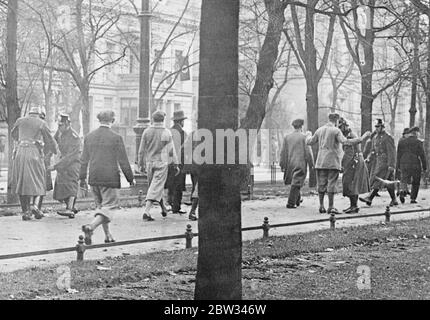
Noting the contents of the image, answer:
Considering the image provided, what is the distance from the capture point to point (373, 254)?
9.77m

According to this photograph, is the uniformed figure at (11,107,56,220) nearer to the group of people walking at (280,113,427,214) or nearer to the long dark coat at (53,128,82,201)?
the long dark coat at (53,128,82,201)

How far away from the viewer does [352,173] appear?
15.5 m

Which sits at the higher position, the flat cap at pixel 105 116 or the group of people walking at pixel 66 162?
the flat cap at pixel 105 116

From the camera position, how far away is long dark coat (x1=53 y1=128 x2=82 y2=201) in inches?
534

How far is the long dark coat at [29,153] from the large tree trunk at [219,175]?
7.29 meters

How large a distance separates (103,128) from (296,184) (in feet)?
20.4

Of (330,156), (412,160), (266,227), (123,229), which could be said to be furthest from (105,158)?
(412,160)

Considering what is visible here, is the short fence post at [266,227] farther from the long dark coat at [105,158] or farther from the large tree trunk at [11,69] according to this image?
the large tree trunk at [11,69]

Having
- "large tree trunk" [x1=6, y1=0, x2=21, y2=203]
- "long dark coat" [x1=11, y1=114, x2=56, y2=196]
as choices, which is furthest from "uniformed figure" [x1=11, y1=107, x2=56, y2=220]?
"large tree trunk" [x1=6, y1=0, x2=21, y2=203]

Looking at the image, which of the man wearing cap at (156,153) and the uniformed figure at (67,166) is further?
the uniformed figure at (67,166)

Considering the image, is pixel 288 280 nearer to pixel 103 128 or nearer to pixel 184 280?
pixel 184 280

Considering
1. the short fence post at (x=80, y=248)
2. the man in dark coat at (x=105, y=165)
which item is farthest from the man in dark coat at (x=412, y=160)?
the short fence post at (x=80, y=248)

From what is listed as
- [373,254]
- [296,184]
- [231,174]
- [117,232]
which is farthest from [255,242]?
[296,184]

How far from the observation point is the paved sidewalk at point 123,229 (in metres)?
9.52
